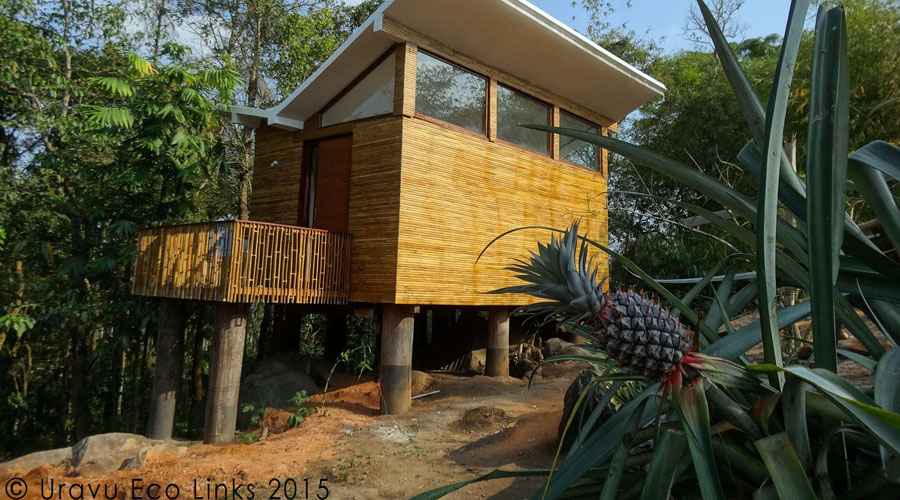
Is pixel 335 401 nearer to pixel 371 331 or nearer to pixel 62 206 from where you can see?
pixel 371 331

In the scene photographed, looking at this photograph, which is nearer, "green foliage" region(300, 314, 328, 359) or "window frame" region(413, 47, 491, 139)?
"window frame" region(413, 47, 491, 139)

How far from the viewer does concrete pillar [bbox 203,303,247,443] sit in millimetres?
6887

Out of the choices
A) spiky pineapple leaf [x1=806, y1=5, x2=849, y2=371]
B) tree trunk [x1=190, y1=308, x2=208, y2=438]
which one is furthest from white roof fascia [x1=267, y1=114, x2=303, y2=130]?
spiky pineapple leaf [x1=806, y1=5, x2=849, y2=371]

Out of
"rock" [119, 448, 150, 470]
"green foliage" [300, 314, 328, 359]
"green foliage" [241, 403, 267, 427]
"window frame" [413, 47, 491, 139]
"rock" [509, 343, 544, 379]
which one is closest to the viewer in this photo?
"rock" [119, 448, 150, 470]

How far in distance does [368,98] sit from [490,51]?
2.09m

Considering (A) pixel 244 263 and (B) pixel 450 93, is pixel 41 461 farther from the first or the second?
(B) pixel 450 93

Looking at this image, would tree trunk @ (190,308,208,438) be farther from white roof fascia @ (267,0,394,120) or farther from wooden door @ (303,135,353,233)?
white roof fascia @ (267,0,394,120)

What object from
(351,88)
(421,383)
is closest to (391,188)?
(351,88)

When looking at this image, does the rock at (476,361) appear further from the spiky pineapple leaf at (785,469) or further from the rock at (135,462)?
the spiky pineapple leaf at (785,469)

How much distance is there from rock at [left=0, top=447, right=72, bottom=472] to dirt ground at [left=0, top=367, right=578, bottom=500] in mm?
215

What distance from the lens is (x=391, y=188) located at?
24.6 ft

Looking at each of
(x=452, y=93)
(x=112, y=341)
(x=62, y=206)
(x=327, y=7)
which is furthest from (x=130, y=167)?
(x=327, y=7)

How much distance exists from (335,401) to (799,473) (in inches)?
312

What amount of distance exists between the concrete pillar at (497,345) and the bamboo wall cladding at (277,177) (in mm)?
4056
